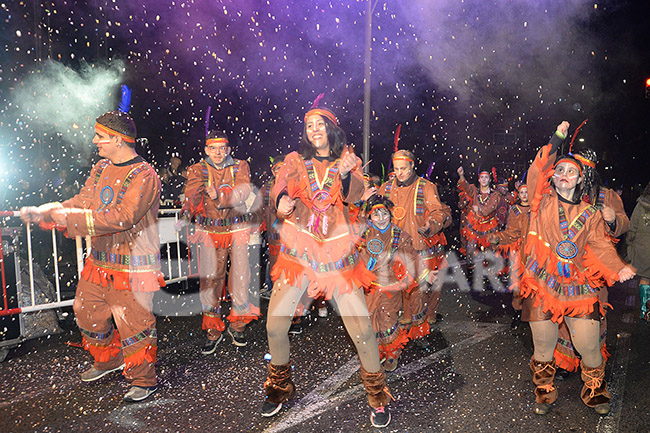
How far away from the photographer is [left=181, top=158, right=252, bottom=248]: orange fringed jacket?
4.45m

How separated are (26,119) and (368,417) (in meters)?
9.44

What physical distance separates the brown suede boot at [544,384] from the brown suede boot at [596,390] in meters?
0.22

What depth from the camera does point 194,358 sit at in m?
4.21

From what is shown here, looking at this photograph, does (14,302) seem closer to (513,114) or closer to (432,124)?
(432,124)

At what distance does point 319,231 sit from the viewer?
9.55 feet

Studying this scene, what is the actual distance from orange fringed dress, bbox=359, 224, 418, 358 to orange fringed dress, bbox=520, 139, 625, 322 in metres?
1.11

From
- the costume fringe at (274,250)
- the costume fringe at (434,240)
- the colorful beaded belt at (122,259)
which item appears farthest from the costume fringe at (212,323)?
the costume fringe at (434,240)

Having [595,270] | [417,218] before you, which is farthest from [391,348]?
[595,270]

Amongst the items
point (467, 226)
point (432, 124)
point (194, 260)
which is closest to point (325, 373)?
point (194, 260)

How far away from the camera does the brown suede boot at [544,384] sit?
125 inches

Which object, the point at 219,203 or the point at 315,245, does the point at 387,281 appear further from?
the point at 219,203

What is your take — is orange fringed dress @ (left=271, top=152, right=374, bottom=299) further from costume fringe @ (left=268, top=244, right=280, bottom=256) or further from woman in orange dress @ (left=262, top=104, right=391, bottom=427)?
costume fringe @ (left=268, top=244, right=280, bottom=256)

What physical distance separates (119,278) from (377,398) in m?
1.97

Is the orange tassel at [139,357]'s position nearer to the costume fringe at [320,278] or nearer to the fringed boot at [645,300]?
the costume fringe at [320,278]
